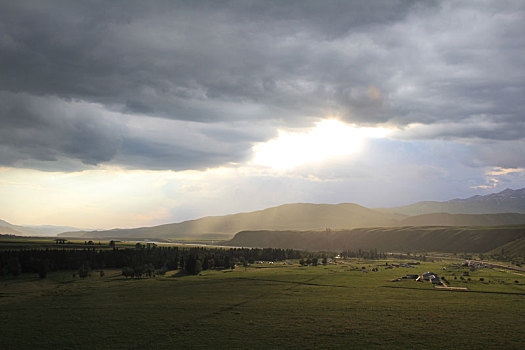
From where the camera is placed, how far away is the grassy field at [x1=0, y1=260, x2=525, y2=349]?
205 ft

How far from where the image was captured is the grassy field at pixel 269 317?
2464 inches

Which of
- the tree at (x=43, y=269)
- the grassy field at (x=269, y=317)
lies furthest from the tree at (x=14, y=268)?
the grassy field at (x=269, y=317)

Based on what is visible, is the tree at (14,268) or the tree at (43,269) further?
the tree at (14,268)

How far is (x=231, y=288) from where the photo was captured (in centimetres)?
12275

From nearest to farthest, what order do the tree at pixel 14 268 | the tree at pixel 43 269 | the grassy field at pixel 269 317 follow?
the grassy field at pixel 269 317
the tree at pixel 43 269
the tree at pixel 14 268

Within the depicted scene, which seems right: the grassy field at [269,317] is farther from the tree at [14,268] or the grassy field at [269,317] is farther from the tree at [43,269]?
the tree at [14,268]

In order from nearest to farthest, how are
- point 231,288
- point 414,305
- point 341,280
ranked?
point 414,305 < point 231,288 < point 341,280

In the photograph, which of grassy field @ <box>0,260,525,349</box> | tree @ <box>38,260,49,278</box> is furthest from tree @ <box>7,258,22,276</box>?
grassy field @ <box>0,260,525,349</box>

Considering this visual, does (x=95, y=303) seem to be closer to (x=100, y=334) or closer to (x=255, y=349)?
(x=100, y=334)

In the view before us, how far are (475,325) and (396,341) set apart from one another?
20.1 metres

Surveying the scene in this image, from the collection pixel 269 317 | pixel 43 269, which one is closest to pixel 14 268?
pixel 43 269

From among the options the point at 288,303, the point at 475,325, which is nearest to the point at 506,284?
the point at 475,325

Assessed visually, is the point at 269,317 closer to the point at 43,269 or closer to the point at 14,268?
the point at 43,269

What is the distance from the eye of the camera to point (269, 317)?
7862cm
